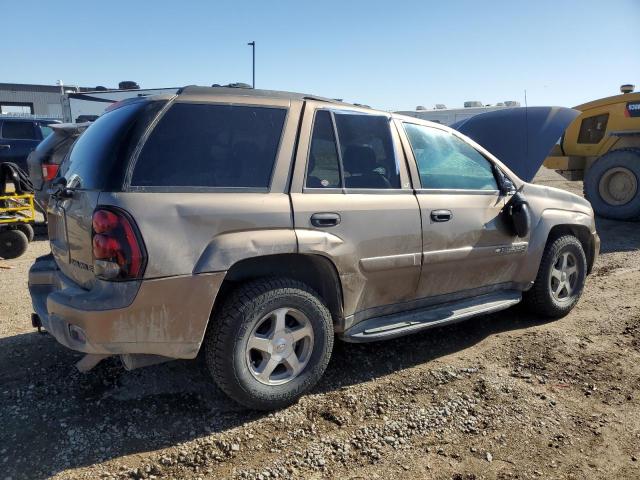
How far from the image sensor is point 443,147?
404 cm

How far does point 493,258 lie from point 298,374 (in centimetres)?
192

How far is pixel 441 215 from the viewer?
12.3ft

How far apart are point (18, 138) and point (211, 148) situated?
1103 cm

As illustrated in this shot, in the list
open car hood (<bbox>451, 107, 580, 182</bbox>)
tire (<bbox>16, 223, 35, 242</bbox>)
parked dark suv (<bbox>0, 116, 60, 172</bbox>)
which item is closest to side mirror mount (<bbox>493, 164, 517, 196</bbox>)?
open car hood (<bbox>451, 107, 580, 182</bbox>)

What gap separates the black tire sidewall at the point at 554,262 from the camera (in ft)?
15.0

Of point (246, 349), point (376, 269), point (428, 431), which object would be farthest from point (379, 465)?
point (376, 269)

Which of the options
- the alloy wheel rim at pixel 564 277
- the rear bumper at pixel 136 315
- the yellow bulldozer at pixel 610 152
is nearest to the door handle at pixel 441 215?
the alloy wheel rim at pixel 564 277

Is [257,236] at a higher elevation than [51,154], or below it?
below

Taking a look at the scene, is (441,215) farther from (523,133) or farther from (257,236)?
(523,133)

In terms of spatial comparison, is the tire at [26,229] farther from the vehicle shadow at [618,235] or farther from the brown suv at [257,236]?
the vehicle shadow at [618,235]

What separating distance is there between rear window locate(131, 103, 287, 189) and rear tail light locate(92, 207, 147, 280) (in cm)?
22

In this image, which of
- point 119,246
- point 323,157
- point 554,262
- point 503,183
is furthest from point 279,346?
point 554,262

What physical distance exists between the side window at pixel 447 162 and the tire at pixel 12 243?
608 cm

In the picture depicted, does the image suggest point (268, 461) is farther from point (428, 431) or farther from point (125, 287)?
point (125, 287)
